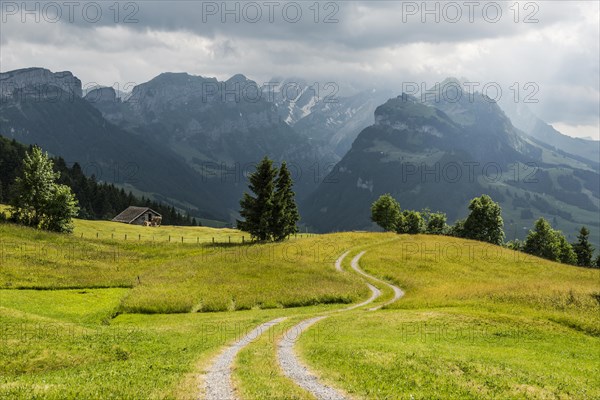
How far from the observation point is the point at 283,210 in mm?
97750

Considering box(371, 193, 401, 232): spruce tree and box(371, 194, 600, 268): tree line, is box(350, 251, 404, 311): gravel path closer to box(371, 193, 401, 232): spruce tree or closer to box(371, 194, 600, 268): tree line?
box(371, 193, 401, 232): spruce tree

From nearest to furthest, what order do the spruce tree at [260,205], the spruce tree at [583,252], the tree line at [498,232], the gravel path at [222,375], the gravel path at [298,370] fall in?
the gravel path at [222,375], the gravel path at [298,370], the spruce tree at [260,205], the tree line at [498,232], the spruce tree at [583,252]

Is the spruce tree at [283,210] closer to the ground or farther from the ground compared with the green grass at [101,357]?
farther from the ground

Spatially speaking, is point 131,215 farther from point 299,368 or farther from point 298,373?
point 298,373

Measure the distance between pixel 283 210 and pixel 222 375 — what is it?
77476mm

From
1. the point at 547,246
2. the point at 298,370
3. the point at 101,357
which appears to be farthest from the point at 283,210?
the point at 547,246

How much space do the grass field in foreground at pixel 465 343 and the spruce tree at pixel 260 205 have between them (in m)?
31.2

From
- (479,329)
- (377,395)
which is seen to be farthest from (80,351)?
(479,329)

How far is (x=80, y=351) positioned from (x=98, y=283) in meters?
38.1

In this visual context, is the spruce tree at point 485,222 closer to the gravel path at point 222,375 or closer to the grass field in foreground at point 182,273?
the grass field in foreground at point 182,273

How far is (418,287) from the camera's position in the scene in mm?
59031

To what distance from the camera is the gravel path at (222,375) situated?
17.7 metres

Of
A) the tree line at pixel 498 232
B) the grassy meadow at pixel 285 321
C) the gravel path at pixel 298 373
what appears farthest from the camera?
the tree line at pixel 498 232

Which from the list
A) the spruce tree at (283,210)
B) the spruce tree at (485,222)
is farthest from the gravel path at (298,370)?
the spruce tree at (485,222)
